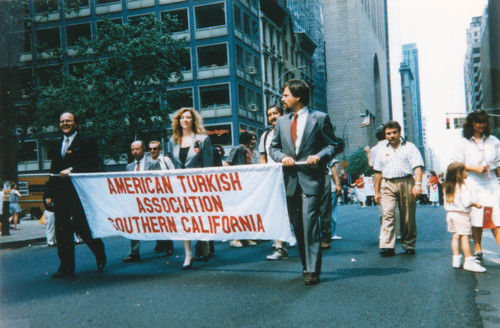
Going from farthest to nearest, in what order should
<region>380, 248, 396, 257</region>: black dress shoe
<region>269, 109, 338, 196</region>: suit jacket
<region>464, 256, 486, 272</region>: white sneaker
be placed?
<region>380, 248, 396, 257</region>: black dress shoe < <region>464, 256, 486, 272</region>: white sneaker < <region>269, 109, 338, 196</region>: suit jacket

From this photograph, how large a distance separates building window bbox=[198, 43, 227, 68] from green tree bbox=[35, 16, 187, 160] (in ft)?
50.2

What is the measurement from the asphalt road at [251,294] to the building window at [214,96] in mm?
35535

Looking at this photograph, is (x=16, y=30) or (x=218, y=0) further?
(x=218, y=0)

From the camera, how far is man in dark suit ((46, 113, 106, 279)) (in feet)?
20.9

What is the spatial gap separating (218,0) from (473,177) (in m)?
38.8

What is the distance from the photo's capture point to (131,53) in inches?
1035

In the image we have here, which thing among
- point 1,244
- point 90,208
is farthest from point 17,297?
point 1,244

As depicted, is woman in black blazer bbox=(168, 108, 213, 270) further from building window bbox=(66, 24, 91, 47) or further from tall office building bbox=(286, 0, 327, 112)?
tall office building bbox=(286, 0, 327, 112)

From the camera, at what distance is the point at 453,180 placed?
233 inches

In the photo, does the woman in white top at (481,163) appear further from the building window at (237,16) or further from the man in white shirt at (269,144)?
the building window at (237,16)

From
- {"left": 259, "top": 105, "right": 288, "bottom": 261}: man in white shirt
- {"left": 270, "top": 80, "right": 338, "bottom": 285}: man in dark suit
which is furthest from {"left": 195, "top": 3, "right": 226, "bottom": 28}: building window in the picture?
{"left": 270, "top": 80, "right": 338, "bottom": 285}: man in dark suit

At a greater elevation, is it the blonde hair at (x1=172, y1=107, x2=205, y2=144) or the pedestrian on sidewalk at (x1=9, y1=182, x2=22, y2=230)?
the blonde hair at (x1=172, y1=107, x2=205, y2=144)

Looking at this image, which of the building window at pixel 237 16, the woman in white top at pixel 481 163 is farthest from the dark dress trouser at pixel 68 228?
the building window at pixel 237 16

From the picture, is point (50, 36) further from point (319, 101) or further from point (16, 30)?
point (319, 101)
